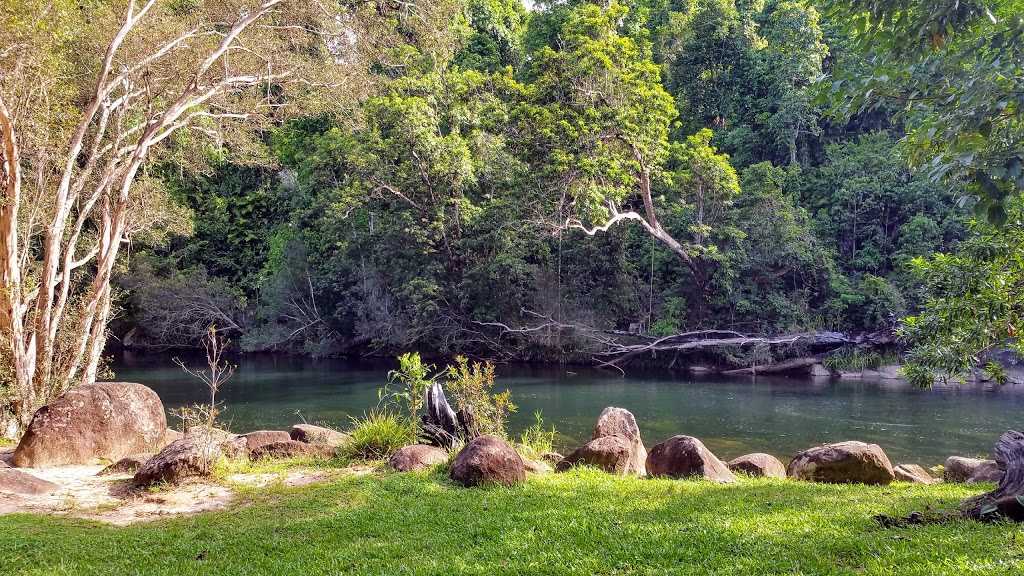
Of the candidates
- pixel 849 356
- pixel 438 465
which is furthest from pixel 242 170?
pixel 438 465

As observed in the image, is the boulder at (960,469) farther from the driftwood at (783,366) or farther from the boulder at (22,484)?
the driftwood at (783,366)

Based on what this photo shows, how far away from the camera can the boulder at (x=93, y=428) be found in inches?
287

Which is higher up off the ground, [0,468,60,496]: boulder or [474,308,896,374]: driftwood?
[474,308,896,374]: driftwood

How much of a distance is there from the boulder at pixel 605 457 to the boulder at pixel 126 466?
439 cm

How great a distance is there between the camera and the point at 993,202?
315 centimetres

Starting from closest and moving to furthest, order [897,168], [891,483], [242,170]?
[891,483] < [897,168] < [242,170]

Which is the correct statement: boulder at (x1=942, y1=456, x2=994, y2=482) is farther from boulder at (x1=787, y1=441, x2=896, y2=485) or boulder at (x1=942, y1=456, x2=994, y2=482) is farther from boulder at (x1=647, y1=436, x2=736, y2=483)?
boulder at (x1=647, y1=436, x2=736, y2=483)

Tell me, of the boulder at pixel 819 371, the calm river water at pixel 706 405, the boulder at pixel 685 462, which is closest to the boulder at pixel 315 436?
the boulder at pixel 685 462

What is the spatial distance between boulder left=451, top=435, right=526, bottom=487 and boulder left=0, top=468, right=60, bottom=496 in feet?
12.0

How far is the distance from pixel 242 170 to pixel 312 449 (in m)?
28.2

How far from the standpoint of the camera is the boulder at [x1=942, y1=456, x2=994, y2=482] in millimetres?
7518

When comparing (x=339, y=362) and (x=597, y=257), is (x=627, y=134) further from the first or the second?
A: (x=339, y=362)

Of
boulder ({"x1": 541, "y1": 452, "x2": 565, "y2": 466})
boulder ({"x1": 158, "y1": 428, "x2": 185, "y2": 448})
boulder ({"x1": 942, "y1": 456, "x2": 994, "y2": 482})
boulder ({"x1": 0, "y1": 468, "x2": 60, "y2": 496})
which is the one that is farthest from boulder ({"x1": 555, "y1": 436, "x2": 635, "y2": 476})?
boulder ({"x1": 0, "y1": 468, "x2": 60, "y2": 496})

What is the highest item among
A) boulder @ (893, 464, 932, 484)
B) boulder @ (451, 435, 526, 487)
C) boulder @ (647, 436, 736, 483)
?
boulder @ (451, 435, 526, 487)
